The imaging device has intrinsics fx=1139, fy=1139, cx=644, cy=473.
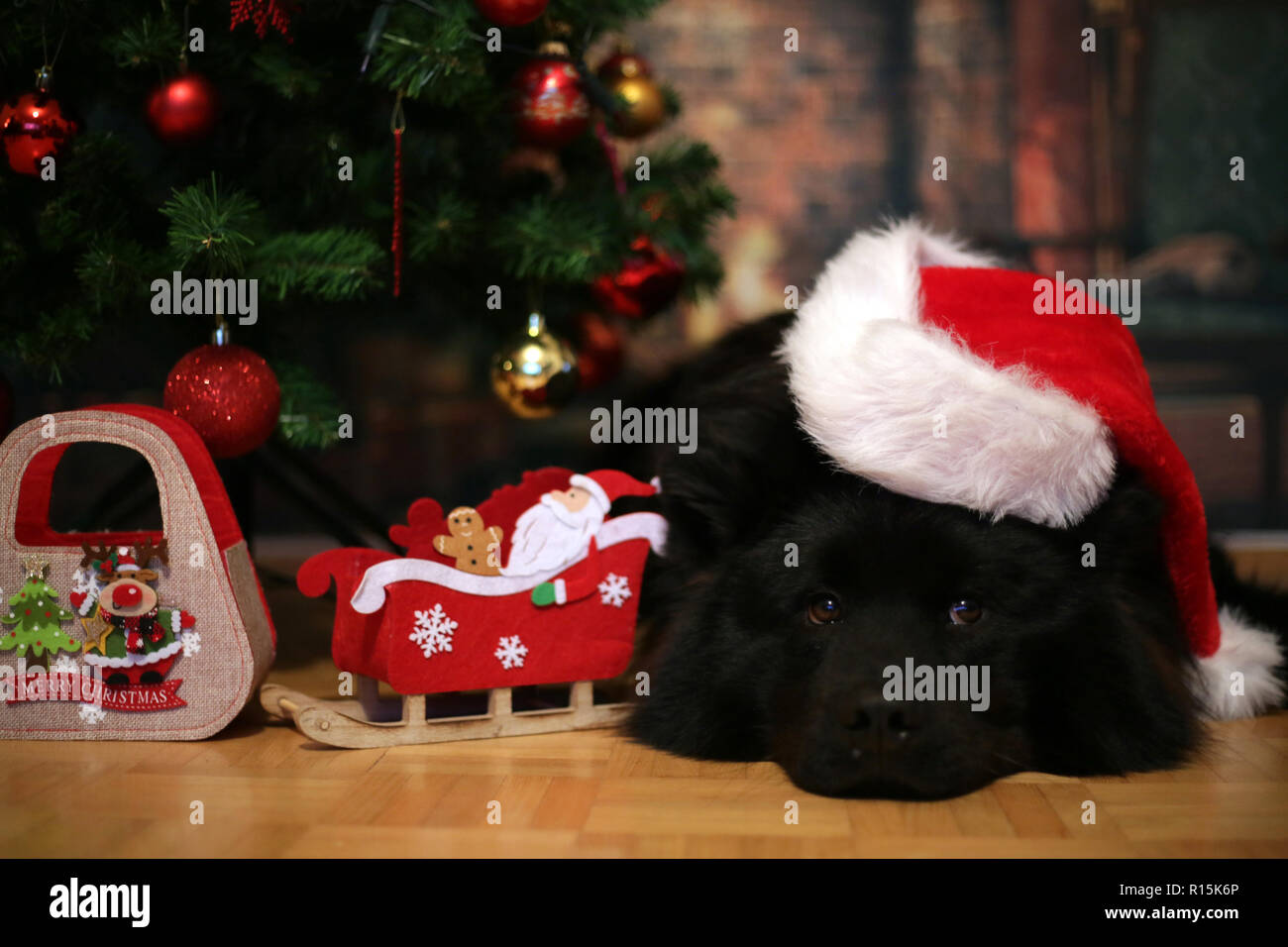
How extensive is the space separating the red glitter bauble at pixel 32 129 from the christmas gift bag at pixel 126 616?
49 cm

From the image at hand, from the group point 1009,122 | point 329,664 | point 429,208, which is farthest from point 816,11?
point 329,664

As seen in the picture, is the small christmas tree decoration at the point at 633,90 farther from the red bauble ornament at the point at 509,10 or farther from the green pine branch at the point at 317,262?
the green pine branch at the point at 317,262

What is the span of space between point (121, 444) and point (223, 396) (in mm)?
219

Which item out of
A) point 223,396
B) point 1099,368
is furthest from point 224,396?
point 1099,368

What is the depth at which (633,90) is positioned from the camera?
2.42 m

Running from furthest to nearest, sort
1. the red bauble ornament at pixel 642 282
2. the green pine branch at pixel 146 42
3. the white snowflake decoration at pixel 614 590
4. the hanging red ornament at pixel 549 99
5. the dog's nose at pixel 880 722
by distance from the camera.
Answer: the red bauble ornament at pixel 642 282 < the hanging red ornament at pixel 549 99 < the green pine branch at pixel 146 42 < the white snowflake decoration at pixel 614 590 < the dog's nose at pixel 880 722

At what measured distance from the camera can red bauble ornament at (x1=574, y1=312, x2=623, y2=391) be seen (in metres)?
2.63

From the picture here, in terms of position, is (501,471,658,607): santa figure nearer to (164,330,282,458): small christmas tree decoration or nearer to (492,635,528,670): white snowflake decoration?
(492,635,528,670): white snowflake decoration

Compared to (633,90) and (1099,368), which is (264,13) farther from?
(1099,368)

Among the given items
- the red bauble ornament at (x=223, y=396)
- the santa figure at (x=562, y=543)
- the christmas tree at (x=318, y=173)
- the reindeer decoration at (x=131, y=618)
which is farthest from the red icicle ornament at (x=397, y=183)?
the reindeer decoration at (x=131, y=618)

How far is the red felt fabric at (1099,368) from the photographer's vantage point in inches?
62.8

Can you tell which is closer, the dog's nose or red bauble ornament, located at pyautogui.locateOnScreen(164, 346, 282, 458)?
the dog's nose

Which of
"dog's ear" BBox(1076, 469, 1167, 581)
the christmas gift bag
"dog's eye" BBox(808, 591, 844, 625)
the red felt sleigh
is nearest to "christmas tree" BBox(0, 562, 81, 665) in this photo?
the christmas gift bag

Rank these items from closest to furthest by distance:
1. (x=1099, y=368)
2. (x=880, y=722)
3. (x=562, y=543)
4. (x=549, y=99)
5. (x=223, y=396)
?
(x=880, y=722), (x=1099, y=368), (x=562, y=543), (x=223, y=396), (x=549, y=99)
